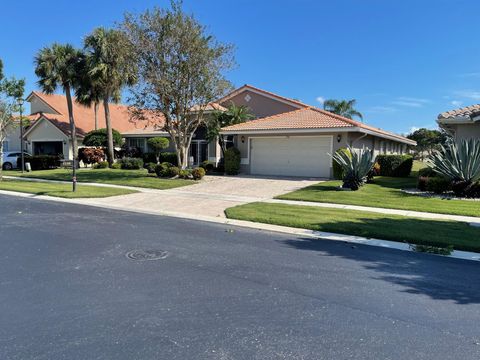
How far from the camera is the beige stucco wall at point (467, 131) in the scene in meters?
16.2

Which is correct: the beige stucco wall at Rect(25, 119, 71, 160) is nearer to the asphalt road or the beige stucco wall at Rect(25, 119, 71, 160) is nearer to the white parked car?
the white parked car

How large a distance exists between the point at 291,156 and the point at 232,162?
154 inches

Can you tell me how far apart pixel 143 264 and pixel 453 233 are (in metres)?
6.83

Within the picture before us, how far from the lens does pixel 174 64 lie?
2070cm

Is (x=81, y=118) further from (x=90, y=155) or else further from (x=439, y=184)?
(x=439, y=184)

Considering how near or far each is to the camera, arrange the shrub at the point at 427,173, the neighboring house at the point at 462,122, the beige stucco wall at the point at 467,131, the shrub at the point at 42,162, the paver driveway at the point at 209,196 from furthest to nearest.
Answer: the shrub at the point at 42,162, the shrub at the point at 427,173, the beige stucco wall at the point at 467,131, the neighboring house at the point at 462,122, the paver driveway at the point at 209,196

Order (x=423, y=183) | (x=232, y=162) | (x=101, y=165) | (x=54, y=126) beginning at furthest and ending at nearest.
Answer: (x=54, y=126)
(x=101, y=165)
(x=232, y=162)
(x=423, y=183)

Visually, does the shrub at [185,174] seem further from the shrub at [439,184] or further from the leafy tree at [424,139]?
the leafy tree at [424,139]

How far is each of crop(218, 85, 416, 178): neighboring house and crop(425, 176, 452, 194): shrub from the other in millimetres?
6117

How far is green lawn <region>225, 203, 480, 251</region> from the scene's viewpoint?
8035 millimetres

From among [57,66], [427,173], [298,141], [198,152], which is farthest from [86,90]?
[427,173]

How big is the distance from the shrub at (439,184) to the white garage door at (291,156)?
726cm

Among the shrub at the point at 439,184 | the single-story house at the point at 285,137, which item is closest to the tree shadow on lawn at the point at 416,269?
the shrub at the point at 439,184

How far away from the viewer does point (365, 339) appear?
3711 mm
